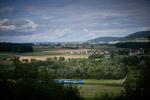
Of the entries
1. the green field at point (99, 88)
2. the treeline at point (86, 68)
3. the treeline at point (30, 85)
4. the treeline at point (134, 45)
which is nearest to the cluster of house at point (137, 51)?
the treeline at point (134, 45)

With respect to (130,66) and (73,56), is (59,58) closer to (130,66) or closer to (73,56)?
(73,56)

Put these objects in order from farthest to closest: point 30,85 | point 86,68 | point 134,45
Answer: point 134,45 < point 86,68 < point 30,85

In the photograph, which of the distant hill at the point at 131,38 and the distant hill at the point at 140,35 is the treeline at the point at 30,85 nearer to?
the distant hill at the point at 131,38

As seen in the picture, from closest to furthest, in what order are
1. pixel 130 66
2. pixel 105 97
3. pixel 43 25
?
1. pixel 105 97
2. pixel 130 66
3. pixel 43 25

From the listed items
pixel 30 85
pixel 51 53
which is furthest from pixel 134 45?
pixel 30 85

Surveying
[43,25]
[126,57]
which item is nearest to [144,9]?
[126,57]

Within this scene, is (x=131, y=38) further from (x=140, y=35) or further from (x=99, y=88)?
(x=99, y=88)

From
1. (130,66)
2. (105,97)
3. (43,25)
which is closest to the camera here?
(105,97)
